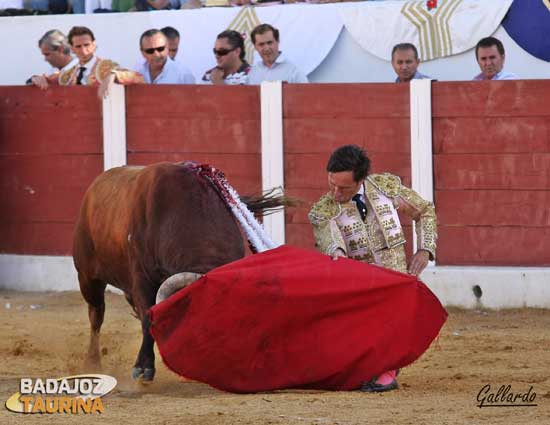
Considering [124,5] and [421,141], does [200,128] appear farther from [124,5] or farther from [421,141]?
[124,5]

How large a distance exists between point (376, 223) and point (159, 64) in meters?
3.65

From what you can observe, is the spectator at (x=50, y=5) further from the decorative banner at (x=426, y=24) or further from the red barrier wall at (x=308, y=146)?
the decorative banner at (x=426, y=24)

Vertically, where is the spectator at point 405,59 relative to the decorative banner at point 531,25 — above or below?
below

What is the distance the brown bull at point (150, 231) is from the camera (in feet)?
17.2

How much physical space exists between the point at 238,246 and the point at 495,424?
138cm

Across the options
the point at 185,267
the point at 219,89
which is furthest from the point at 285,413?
the point at 219,89

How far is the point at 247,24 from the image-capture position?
9.23 meters

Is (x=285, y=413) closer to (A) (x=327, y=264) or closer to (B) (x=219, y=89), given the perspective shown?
(A) (x=327, y=264)

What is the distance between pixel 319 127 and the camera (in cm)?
823

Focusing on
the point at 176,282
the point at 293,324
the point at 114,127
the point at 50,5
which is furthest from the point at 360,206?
the point at 50,5

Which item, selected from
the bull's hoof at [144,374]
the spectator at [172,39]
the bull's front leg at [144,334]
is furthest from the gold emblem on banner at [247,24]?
the bull's hoof at [144,374]

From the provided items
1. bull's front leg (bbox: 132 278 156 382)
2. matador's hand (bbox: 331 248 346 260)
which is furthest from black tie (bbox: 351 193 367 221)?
bull's front leg (bbox: 132 278 156 382)

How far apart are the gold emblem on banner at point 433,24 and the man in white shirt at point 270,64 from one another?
0.81 m

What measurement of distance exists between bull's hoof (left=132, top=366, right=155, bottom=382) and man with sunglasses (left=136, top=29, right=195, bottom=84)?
350 centimetres
